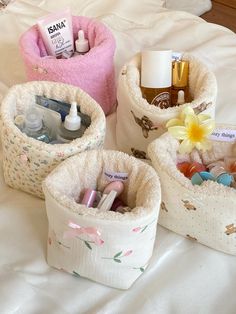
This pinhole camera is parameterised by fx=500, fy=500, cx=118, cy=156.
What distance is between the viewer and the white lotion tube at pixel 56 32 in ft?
2.95

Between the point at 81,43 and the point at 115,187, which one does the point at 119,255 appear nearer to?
the point at 115,187

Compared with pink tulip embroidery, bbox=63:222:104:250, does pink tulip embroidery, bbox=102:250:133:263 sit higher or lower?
lower

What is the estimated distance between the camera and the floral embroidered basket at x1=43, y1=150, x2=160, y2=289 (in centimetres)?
59

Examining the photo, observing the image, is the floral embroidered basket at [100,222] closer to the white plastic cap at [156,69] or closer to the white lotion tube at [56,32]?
the white plastic cap at [156,69]

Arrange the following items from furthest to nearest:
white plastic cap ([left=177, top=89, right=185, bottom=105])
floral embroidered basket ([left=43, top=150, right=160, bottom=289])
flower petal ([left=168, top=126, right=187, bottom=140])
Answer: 1. white plastic cap ([left=177, top=89, right=185, bottom=105])
2. flower petal ([left=168, top=126, right=187, bottom=140])
3. floral embroidered basket ([left=43, top=150, right=160, bottom=289])

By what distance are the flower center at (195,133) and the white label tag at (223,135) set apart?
0.02m

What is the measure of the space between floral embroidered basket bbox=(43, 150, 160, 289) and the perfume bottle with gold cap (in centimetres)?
22

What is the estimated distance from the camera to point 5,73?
1032 millimetres

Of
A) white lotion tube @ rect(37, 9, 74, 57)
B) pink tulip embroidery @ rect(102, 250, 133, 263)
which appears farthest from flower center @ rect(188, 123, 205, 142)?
white lotion tube @ rect(37, 9, 74, 57)

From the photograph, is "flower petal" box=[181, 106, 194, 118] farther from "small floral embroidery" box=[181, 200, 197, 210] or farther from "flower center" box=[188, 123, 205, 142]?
"small floral embroidery" box=[181, 200, 197, 210]

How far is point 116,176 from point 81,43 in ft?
1.10

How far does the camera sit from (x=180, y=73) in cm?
85

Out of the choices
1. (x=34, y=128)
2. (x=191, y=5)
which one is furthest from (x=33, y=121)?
(x=191, y=5)

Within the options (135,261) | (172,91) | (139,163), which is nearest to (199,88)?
(172,91)
